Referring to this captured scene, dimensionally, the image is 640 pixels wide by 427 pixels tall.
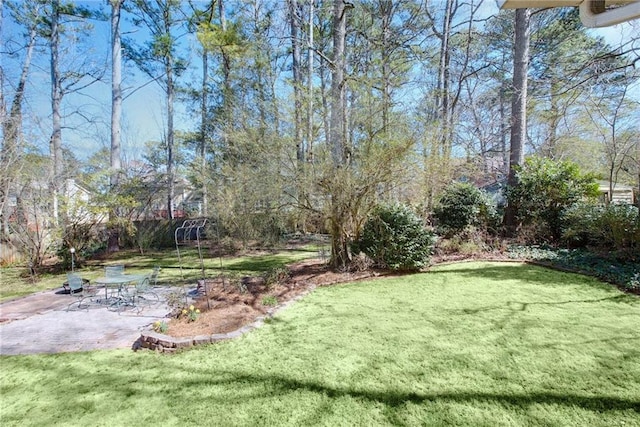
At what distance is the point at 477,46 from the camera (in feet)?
48.7

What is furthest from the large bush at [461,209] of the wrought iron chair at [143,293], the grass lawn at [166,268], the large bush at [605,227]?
the wrought iron chair at [143,293]

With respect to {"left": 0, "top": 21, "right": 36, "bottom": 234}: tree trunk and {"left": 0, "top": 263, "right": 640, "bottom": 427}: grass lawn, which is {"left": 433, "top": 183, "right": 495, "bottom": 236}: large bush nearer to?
{"left": 0, "top": 263, "right": 640, "bottom": 427}: grass lawn

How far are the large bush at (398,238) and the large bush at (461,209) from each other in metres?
2.71

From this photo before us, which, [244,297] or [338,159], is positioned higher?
[338,159]

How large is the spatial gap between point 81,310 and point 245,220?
18.8 ft

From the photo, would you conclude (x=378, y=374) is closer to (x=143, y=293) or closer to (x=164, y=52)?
(x=143, y=293)

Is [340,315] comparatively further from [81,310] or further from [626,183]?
[626,183]

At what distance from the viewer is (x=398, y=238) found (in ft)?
21.2

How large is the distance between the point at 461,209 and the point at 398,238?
350 cm

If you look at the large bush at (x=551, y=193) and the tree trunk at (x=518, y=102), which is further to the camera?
the tree trunk at (x=518, y=102)

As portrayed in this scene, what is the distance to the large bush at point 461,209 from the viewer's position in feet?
29.2

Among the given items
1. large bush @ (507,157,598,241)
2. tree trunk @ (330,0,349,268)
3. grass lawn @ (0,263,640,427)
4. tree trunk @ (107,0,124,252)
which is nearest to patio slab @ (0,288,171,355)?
grass lawn @ (0,263,640,427)

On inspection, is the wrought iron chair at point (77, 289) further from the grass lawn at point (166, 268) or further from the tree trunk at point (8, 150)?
the tree trunk at point (8, 150)

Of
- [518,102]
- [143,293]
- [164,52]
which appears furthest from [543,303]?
[164,52]
